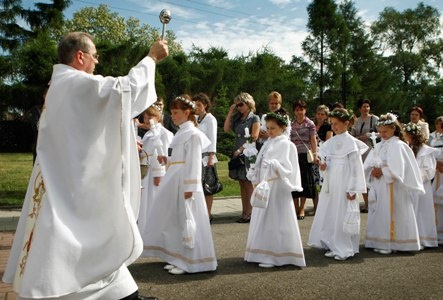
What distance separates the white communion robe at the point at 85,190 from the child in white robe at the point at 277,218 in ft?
9.26

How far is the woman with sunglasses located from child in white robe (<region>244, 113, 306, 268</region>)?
234cm

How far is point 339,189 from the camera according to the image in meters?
7.00

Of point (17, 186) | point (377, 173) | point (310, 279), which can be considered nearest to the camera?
point (310, 279)

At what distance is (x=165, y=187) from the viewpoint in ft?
19.9

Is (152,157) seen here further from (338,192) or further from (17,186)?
(17,186)

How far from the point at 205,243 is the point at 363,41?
4620 centimetres

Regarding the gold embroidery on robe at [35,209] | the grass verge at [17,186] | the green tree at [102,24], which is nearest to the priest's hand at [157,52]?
the gold embroidery on robe at [35,209]

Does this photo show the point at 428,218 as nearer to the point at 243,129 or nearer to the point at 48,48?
the point at 243,129

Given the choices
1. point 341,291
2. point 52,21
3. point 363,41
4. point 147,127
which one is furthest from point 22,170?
point 363,41

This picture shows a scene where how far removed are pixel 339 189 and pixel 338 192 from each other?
0.14ft

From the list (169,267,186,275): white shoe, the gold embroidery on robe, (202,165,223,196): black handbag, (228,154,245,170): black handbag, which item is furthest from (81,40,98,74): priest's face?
(228,154,245,170): black handbag

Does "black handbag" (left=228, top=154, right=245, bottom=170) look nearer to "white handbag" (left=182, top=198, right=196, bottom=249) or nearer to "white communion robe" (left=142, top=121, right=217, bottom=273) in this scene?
"white communion robe" (left=142, top=121, right=217, bottom=273)

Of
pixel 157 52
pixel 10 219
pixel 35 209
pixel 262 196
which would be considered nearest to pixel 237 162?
pixel 262 196

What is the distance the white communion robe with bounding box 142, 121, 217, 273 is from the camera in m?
5.86
